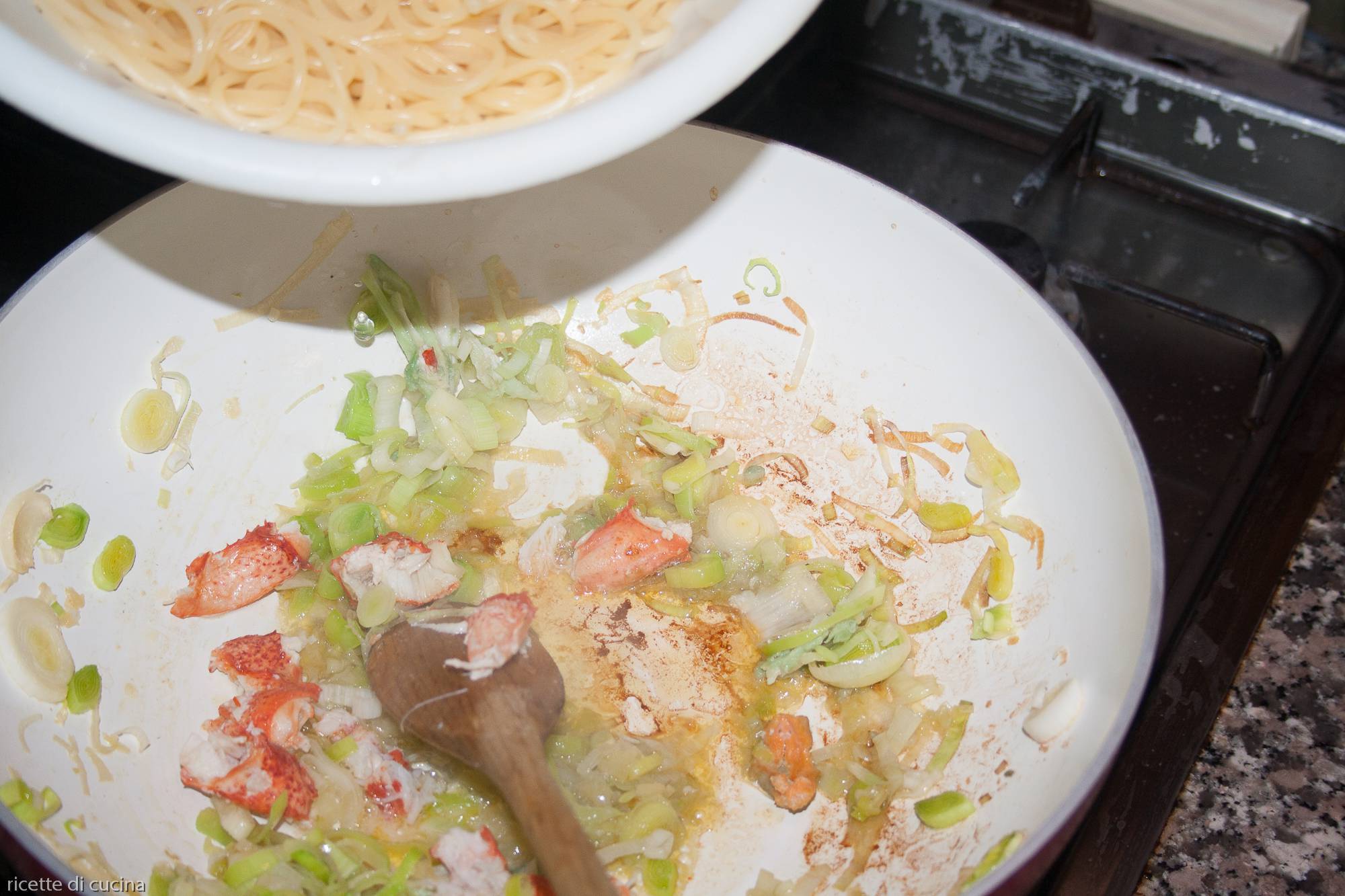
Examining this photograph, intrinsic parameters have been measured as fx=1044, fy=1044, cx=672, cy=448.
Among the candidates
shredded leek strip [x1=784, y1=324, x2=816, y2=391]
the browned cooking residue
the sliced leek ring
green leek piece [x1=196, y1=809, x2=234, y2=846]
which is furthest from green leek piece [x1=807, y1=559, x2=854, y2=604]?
the sliced leek ring

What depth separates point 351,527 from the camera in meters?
1.91

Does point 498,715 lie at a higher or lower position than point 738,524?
lower

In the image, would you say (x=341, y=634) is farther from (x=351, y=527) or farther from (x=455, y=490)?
(x=455, y=490)

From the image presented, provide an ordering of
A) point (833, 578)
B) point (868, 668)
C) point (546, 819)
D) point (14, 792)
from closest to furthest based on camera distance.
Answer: point (14, 792), point (546, 819), point (868, 668), point (833, 578)

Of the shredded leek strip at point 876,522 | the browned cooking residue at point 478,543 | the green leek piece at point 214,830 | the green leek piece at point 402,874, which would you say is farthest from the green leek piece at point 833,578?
the green leek piece at point 214,830

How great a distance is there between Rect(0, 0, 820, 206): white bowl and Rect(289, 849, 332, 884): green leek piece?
95 cm

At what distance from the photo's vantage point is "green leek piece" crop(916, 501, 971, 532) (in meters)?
1.82

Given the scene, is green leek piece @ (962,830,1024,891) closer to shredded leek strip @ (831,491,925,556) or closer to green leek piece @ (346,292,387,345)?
shredded leek strip @ (831,491,925,556)

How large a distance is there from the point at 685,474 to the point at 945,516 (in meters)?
0.48

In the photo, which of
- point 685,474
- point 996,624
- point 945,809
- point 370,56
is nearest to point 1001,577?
point 996,624

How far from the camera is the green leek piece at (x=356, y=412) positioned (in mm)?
1980

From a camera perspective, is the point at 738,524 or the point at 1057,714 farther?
the point at 738,524

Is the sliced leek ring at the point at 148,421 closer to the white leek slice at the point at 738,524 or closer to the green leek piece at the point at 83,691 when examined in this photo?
the green leek piece at the point at 83,691

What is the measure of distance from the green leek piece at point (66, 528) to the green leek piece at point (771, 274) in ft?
4.00
